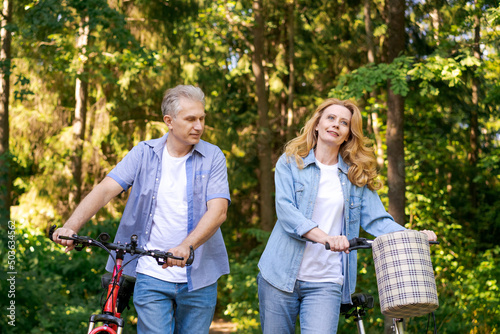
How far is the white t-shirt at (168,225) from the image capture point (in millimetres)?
3697

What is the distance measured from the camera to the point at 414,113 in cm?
1360

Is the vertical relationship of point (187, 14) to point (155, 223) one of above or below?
above

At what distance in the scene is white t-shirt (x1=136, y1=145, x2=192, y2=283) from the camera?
3.70 meters

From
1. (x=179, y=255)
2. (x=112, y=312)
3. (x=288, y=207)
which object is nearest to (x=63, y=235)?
(x=112, y=312)

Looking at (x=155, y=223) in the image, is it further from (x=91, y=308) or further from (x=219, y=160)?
(x=91, y=308)

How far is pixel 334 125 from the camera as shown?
3816 millimetres

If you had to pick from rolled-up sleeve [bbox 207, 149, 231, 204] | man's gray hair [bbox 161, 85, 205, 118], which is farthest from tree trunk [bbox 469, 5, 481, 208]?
man's gray hair [bbox 161, 85, 205, 118]

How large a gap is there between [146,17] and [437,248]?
10035mm

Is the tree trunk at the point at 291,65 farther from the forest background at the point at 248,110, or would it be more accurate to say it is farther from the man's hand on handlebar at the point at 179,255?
the man's hand on handlebar at the point at 179,255

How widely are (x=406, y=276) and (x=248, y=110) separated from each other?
16.8 metres

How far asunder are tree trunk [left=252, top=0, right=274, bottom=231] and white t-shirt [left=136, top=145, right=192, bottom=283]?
14441 mm

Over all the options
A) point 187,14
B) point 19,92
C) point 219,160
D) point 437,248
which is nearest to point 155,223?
point 219,160

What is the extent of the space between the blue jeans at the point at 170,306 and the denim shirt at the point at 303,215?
0.44m

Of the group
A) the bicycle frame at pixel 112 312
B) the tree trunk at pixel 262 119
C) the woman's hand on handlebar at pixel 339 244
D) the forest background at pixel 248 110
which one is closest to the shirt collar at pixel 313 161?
the woman's hand on handlebar at pixel 339 244
